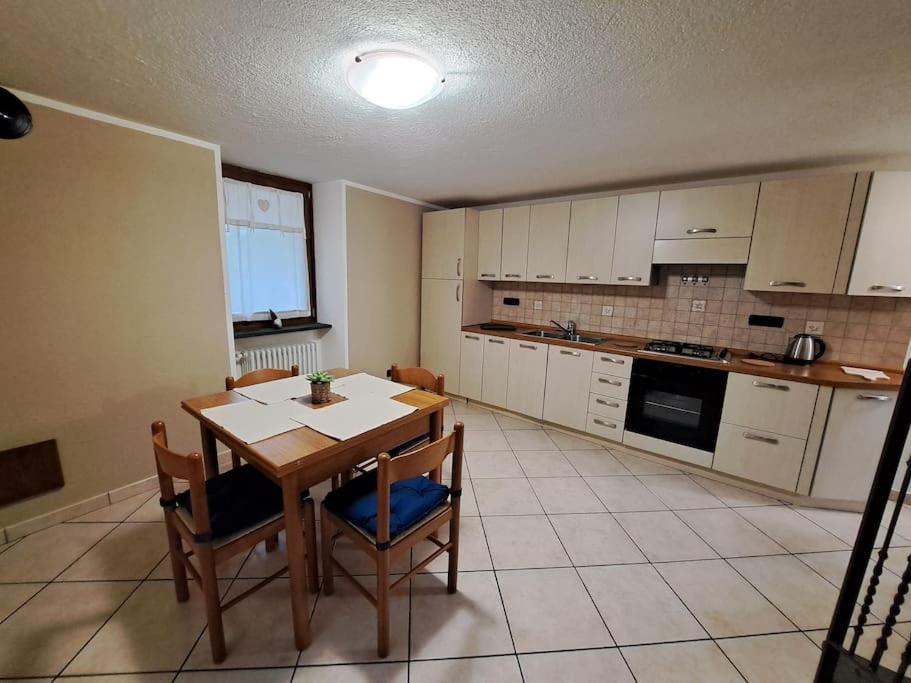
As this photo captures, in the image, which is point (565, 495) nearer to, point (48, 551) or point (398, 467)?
point (398, 467)

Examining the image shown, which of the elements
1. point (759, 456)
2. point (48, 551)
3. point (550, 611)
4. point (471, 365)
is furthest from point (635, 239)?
point (48, 551)

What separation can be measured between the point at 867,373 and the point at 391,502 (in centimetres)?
294

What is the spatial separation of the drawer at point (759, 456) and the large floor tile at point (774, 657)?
3.70 feet

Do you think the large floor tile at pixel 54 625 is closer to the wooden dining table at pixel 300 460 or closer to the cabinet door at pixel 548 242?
the wooden dining table at pixel 300 460

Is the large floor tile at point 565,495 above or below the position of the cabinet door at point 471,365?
below

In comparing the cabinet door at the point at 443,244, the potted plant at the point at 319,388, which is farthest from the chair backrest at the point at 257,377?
the cabinet door at the point at 443,244

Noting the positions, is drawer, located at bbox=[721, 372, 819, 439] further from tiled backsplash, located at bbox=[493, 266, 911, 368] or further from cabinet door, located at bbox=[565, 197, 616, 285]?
cabinet door, located at bbox=[565, 197, 616, 285]

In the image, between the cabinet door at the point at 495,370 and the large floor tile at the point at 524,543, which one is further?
the cabinet door at the point at 495,370

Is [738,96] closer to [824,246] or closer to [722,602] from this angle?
[824,246]

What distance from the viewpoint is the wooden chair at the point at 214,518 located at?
118 cm

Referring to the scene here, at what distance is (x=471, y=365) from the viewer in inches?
146

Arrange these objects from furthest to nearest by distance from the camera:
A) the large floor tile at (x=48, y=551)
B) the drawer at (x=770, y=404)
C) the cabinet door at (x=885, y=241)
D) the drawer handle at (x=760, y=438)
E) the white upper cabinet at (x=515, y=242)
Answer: the white upper cabinet at (x=515, y=242) < the drawer handle at (x=760, y=438) < the drawer at (x=770, y=404) < the cabinet door at (x=885, y=241) < the large floor tile at (x=48, y=551)

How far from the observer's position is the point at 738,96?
1530 millimetres

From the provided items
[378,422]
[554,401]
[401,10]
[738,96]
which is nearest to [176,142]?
[401,10]
